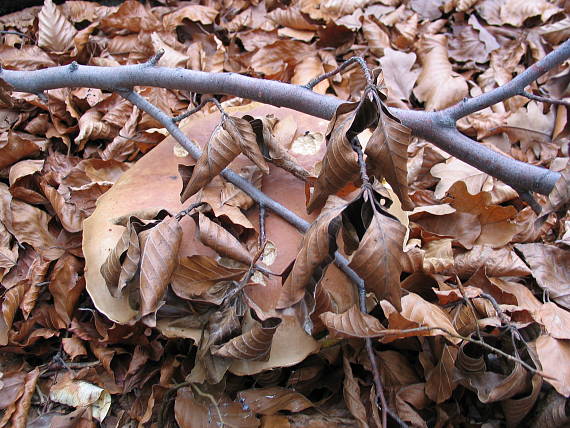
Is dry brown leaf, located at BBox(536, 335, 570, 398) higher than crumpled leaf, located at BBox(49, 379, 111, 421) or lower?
higher

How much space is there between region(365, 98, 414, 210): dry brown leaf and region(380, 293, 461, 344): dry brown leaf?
1.17 ft

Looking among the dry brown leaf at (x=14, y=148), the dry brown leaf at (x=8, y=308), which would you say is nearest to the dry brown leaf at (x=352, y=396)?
the dry brown leaf at (x=8, y=308)

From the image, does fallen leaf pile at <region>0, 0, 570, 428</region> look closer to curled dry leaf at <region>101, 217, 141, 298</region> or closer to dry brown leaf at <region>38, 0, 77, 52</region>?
curled dry leaf at <region>101, 217, 141, 298</region>

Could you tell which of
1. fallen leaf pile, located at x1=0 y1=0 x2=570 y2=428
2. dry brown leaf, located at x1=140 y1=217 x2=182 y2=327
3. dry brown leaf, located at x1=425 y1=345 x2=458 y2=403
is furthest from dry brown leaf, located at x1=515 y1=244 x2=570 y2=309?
dry brown leaf, located at x1=140 y1=217 x2=182 y2=327

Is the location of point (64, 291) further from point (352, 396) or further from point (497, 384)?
point (497, 384)

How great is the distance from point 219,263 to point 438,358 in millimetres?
762

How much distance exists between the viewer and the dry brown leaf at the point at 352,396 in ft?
4.69

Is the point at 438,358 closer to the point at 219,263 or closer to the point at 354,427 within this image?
the point at 354,427

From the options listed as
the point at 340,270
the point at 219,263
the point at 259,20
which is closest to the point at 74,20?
the point at 259,20

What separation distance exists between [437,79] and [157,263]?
1790 mm

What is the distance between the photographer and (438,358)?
154 centimetres

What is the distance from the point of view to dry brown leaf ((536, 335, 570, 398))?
1.35 m

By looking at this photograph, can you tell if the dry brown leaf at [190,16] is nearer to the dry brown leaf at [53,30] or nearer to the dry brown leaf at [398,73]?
the dry brown leaf at [53,30]

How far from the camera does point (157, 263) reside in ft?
4.34
